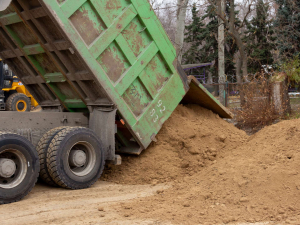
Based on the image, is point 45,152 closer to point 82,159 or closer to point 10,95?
point 82,159

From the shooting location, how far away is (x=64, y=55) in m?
5.27

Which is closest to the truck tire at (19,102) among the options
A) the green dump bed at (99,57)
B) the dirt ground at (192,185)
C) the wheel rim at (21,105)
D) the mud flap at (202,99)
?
the wheel rim at (21,105)

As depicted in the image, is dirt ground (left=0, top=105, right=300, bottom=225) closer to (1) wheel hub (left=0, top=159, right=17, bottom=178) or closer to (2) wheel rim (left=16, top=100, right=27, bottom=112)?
(1) wheel hub (left=0, top=159, right=17, bottom=178)

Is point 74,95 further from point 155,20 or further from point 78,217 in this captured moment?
point 78,217

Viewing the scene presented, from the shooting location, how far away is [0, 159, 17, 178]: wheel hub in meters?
4.37

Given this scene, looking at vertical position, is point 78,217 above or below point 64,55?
below

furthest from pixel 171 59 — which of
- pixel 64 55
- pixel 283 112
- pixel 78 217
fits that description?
pixel 283 112

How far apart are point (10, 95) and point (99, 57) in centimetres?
1274

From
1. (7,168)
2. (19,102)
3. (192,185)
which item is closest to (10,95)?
(19,102)

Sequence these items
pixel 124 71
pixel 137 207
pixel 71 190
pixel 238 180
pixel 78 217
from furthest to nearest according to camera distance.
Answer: pixel 124 71 < pixel 71 190 < pixel 238 180 < pixel 137 207 < pixel 78 217

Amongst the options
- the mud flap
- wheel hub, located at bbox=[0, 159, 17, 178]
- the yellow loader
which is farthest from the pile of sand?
the yellow loader

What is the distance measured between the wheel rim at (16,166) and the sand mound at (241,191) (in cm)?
146

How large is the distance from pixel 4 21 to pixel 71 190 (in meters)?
2.85

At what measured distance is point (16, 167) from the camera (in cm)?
459
